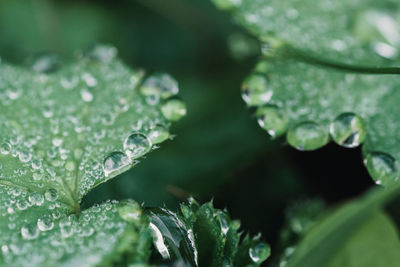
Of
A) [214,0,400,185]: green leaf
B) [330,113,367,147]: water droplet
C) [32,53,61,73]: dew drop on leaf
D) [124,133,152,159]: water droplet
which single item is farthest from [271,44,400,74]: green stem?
[32,53,61,73]: dew drop on leaf

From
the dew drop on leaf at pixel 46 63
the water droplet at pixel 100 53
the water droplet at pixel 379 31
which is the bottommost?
the dew drop on leaf at pixel 46 63

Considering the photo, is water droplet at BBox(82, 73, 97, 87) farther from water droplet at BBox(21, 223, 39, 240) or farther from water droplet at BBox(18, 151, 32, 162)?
water droplet at BBox(21, 223, 39, 240)

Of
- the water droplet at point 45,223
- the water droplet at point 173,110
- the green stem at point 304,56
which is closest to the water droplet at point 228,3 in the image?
the green stem at point 304,56

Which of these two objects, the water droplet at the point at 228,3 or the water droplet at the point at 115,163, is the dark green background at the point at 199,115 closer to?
the water droplet at the point at 115,163

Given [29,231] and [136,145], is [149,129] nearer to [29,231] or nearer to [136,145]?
[136,145]

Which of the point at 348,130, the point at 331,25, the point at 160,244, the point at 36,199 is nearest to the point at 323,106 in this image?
the point at 348,130
